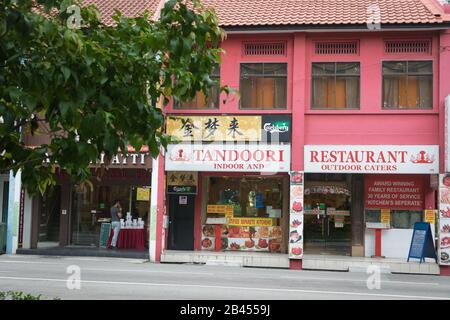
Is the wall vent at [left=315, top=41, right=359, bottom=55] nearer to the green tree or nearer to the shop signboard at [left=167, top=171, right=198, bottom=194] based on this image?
the shop signboard at [left=167, top=171, right=198, bottom=194]

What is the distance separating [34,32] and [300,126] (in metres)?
15.1

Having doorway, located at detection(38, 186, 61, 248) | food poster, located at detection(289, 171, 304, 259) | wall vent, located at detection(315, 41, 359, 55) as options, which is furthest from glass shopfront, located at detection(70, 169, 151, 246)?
wall vent, located at detection(315, 41, 359, 55)

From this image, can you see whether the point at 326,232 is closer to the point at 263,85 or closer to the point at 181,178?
the point at 181,178

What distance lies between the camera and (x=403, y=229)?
19.3m

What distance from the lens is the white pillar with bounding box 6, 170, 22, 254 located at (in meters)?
20.5

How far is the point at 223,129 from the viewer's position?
19.0 meters

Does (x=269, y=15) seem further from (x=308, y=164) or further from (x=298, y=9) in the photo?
(x=308, y=164)

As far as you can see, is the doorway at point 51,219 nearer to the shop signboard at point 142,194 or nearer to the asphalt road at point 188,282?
the shop signboard at point 142,194

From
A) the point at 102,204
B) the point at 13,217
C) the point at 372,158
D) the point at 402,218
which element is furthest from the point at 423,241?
the point at 13,217

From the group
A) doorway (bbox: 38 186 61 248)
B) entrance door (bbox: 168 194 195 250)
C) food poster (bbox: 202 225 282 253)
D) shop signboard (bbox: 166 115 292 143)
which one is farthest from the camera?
doorway (bbox: 38 186 61 248)

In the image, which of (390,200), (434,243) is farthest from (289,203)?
(434,243)

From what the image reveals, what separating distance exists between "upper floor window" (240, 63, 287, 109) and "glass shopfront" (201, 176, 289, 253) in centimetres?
257

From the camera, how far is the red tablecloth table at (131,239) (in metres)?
20.7

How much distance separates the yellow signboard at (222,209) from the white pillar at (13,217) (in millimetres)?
6616
